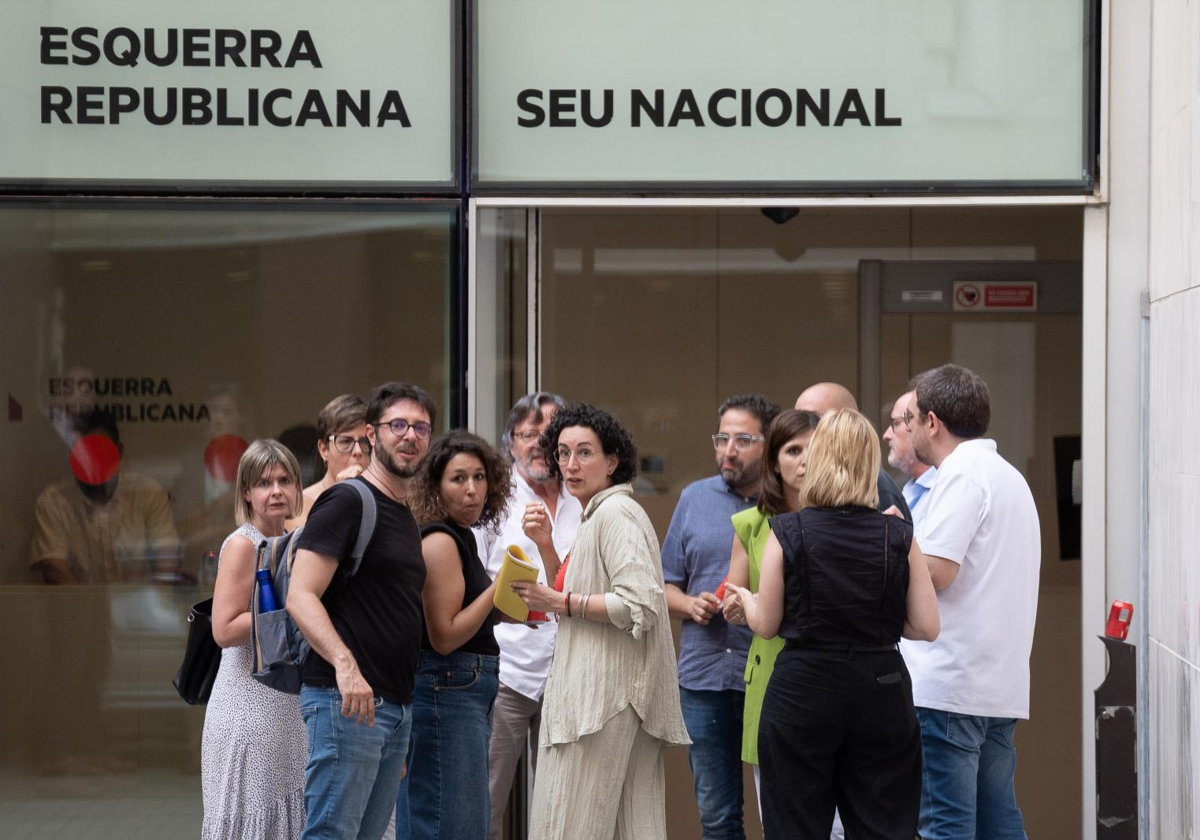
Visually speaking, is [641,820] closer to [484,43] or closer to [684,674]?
[684,674]

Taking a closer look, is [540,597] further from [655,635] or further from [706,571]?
[706,571]

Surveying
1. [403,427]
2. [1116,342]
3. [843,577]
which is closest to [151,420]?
[403,427]

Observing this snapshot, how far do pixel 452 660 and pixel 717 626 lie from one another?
952mm

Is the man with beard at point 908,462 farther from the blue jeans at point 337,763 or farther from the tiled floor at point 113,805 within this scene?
the tiled floor at point 113,805

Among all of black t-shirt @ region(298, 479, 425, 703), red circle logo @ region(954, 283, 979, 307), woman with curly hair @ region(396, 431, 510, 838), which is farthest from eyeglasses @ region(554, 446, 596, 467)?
red circle logo @ region(954, 283, 979, 307)

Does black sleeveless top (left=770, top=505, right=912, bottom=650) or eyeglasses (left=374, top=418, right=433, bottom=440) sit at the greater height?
eyeglasses (left=374, top=418, right=433, bottom=440)

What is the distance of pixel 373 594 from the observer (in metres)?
3.84

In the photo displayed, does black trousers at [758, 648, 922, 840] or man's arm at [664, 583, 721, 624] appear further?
man's arm at [664, 583, 721, 624]

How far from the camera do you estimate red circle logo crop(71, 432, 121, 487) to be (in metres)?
5.75

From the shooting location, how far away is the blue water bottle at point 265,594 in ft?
13.1

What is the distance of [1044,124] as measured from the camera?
554cm

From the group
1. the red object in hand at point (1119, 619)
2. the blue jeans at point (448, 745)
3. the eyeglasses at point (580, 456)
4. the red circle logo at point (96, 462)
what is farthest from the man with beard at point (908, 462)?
the red circle logo at point (96, 462)

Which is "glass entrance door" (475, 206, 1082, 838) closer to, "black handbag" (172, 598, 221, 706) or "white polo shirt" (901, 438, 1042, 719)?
"white polo shirt" (901, 438, 1042, 719)

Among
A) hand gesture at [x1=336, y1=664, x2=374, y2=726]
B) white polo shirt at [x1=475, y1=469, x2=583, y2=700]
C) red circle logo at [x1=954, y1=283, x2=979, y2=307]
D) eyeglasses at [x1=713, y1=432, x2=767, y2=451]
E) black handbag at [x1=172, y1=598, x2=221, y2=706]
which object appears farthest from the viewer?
red circle logo at [x1=954, y1=283, x2=979, y2=307]
